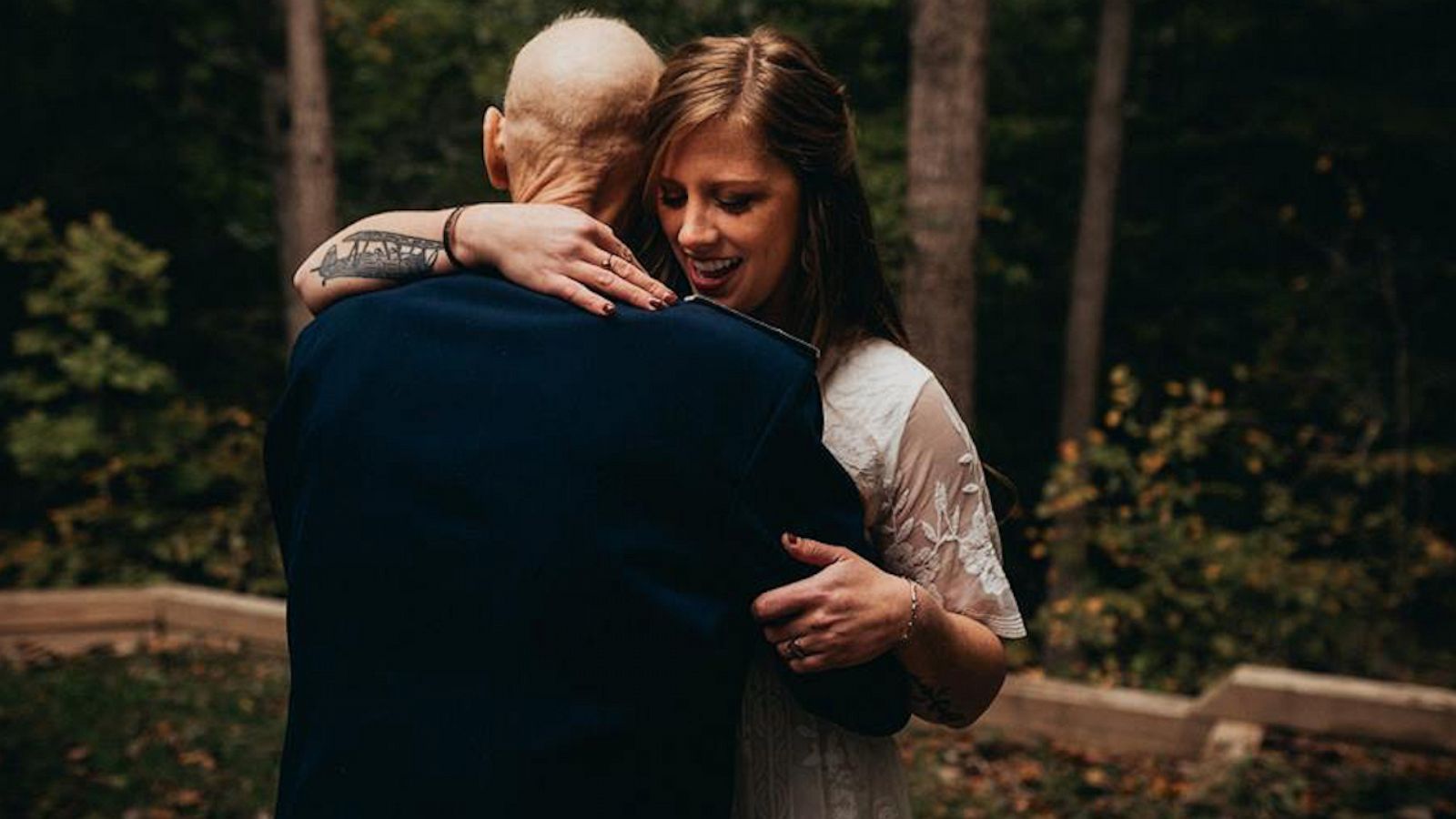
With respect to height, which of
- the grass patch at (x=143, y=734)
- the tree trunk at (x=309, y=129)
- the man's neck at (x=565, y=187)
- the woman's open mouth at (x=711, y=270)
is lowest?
the grass patch at (x=143, y=734)

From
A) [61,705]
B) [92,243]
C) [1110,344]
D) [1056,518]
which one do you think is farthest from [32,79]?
[1110,344]

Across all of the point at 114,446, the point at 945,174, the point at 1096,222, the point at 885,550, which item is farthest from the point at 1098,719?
the point at 114,446

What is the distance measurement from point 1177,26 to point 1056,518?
5.00 meters

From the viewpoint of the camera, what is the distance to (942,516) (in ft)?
6.32

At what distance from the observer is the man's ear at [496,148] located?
1.93 meters

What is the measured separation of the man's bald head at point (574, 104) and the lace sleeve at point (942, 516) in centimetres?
58

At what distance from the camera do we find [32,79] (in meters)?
10.8

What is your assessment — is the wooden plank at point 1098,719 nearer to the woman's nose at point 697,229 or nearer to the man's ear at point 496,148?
the woman's nose at point 697,229

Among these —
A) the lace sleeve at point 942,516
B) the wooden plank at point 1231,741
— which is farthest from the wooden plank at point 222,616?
the lace sleeve at point 942,516

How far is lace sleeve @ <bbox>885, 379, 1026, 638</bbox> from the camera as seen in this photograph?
1928 mm

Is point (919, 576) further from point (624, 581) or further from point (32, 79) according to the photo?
point (32, 79)

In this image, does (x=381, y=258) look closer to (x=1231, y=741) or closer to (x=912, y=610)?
(x=912, y=610)

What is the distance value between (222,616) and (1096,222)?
757 cm

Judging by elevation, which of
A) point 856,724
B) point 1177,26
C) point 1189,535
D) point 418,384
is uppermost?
point 1177,26
